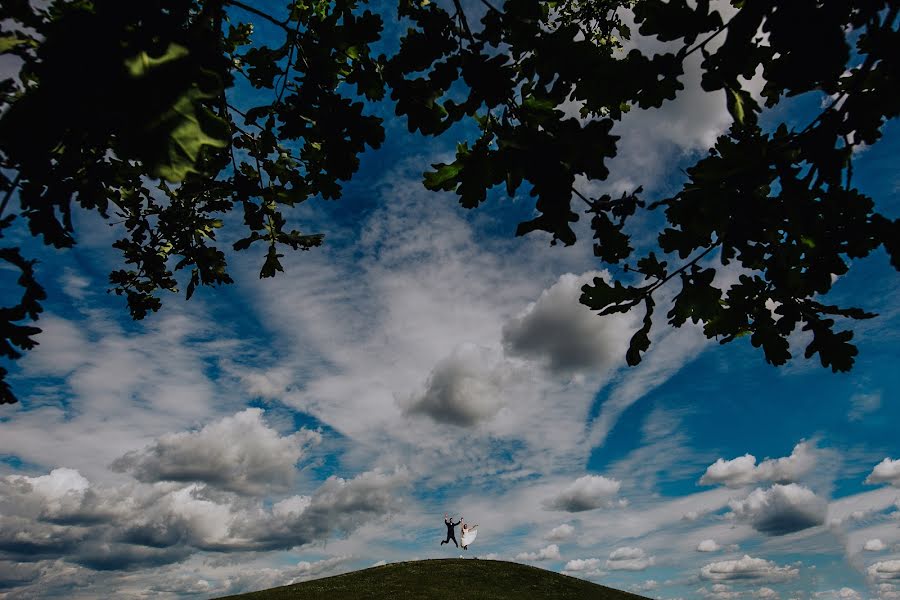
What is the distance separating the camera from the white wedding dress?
184 ft

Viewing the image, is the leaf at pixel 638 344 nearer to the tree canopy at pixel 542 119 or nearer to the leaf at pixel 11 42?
the tree canopy at pixel 542 119

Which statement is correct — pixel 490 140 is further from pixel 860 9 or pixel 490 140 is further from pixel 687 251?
pixel 860 9

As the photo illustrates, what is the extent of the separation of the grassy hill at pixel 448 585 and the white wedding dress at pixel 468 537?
10.7ft

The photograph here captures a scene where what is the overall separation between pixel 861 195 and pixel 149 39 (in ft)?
13.6

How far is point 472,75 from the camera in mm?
3025

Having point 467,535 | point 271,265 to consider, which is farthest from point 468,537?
point 271,265

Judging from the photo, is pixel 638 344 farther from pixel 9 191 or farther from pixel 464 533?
pixel 464 533

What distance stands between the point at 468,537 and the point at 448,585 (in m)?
13.4

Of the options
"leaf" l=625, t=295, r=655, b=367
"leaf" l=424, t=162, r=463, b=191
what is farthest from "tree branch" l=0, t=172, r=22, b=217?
"leaf" l=625, t=295, r=655, b=367

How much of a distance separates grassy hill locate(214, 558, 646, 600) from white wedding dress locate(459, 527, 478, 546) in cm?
326

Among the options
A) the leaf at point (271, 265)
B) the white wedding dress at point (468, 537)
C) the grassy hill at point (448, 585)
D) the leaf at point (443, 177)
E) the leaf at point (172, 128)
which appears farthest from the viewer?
the white wedding dress at point (468, 537)

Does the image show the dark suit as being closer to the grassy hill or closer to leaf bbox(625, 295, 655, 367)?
the grassy hill

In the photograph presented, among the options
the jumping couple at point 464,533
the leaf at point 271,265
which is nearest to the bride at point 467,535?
the jumping couple at point 464,533

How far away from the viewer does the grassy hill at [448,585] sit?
1624 inches
